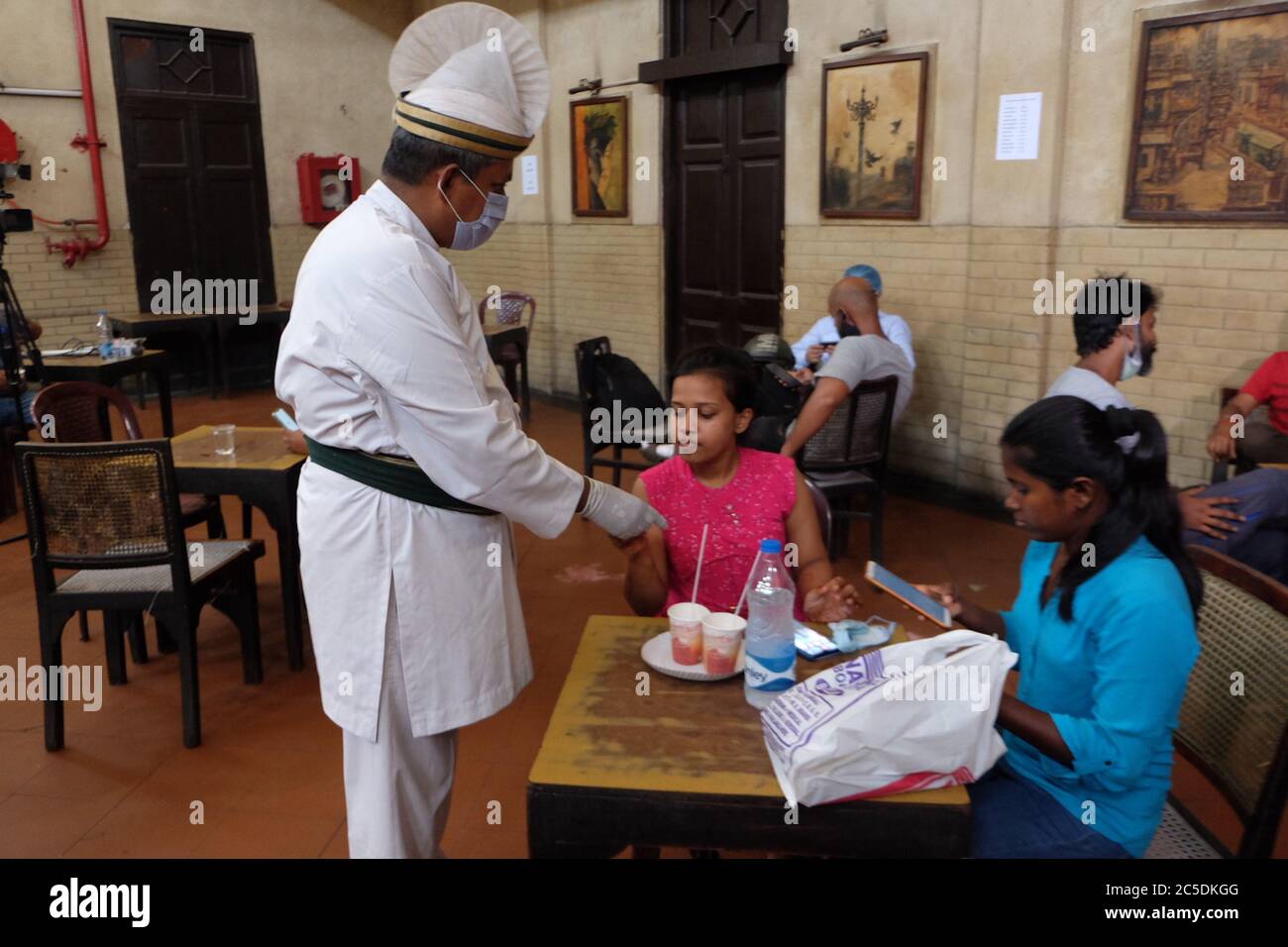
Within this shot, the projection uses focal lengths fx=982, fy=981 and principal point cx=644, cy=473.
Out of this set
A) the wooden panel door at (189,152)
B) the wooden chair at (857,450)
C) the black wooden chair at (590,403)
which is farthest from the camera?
the wooden panel door at (189,152)

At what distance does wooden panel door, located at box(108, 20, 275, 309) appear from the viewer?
8.44 meters

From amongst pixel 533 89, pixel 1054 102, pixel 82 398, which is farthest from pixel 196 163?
pixel 533 89

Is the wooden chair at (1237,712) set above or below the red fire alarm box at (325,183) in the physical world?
below

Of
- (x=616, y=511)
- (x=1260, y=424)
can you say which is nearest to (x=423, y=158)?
(x=616, y=511)

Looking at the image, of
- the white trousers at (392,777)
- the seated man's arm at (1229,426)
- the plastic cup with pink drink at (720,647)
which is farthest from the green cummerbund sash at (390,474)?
the seated man's arm at (1229,426)

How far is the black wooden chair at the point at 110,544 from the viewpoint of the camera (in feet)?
9.62

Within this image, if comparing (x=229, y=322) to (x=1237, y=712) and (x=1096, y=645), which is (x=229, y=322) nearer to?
(x=1096, y=645)

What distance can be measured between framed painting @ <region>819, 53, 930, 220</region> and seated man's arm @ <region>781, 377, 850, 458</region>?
1898 mm

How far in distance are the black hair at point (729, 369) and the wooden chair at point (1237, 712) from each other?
1.01 m

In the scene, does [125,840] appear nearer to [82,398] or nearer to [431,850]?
[431,850]

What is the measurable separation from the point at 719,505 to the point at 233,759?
1780mm

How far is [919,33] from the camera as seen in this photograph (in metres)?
5.30

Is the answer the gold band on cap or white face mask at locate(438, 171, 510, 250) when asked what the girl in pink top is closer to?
white face mask at locate(438, 171, 510, 250)

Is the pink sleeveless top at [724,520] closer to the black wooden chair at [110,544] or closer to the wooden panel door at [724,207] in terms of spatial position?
the black wooden chair at [110,544]
